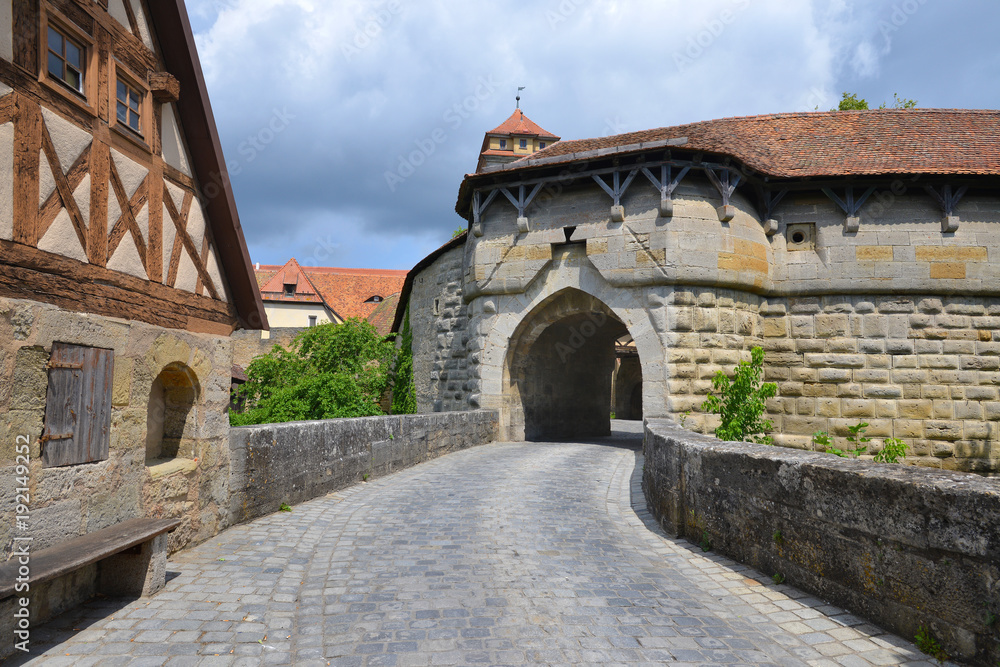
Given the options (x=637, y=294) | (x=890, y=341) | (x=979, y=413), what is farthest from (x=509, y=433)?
(x=979, y=413)

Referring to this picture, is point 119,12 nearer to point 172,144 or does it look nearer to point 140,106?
point 140,106

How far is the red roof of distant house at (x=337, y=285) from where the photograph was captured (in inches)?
1666

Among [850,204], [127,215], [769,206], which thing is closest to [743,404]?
[769,206]

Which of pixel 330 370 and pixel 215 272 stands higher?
pixel 215 272

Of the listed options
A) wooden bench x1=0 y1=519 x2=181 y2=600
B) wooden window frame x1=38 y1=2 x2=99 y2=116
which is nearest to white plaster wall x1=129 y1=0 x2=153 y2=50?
wooden window frame x1=38 y1=2 x2=99 y2=116

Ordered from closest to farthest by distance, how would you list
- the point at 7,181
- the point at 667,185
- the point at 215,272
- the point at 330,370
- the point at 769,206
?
the point at 7,181
the point at 215,272
the point at 667,185
the point at 769,206
the point at 330,370

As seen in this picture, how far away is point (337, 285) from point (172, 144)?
42783 mm

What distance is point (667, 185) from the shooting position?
35.7ft

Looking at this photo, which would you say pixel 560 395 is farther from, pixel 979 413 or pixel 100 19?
pixel 100 19

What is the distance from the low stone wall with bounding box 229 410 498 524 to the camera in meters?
5.48

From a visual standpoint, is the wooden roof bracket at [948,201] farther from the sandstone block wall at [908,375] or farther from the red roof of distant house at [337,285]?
the red roof of distant house at [337,285]

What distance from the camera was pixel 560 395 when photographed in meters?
14.7

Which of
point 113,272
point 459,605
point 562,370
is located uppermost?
point 113,272

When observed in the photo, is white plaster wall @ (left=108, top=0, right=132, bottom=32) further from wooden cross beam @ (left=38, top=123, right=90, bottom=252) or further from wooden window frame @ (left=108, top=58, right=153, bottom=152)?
wooden cross beam @ (left=38, top=123, right=90, bottom=252)
